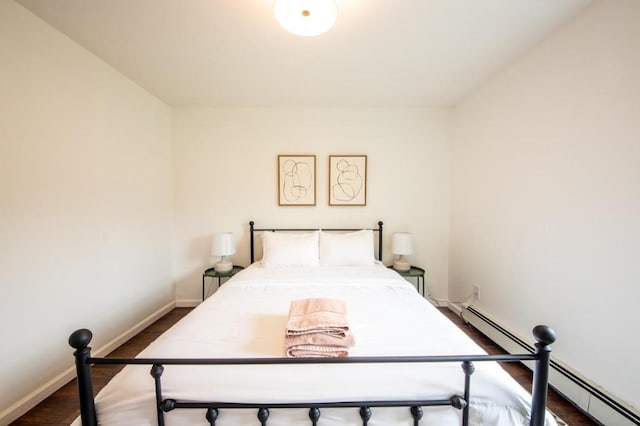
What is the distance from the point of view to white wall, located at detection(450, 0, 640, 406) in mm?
→ 1262

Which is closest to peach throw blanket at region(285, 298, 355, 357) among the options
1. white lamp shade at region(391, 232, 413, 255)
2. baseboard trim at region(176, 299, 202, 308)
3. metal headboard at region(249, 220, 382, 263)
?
white lamp shade at region(391, 232, 413, 255)

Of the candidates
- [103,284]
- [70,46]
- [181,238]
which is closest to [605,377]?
[103,284]

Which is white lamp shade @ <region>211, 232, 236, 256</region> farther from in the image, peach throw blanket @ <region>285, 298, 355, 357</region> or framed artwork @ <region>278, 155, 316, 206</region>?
peach throw blanket @ <region>285, 298, 355, 357</region>

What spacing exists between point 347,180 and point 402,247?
1.00 m

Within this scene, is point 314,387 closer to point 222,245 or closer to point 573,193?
point 573,193

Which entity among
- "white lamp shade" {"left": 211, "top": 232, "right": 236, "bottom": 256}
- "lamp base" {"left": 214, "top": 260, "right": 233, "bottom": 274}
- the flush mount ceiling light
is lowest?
"lamp base" {"left": 214, "top": 260, "right": 233, "bottom": 274}

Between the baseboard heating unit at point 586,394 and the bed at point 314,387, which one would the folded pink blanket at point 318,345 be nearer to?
the bed at point 314,387

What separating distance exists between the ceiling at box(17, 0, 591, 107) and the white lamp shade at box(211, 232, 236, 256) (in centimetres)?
153

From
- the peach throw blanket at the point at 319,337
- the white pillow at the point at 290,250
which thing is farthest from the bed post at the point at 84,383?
the white pillow at the point at 290,250

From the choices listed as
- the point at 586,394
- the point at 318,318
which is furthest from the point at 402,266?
the point at 318,318

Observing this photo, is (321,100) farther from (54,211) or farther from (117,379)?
(117,379)

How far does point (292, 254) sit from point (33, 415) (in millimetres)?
1958

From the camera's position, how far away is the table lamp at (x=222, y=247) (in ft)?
8.66

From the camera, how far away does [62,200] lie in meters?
1.71
